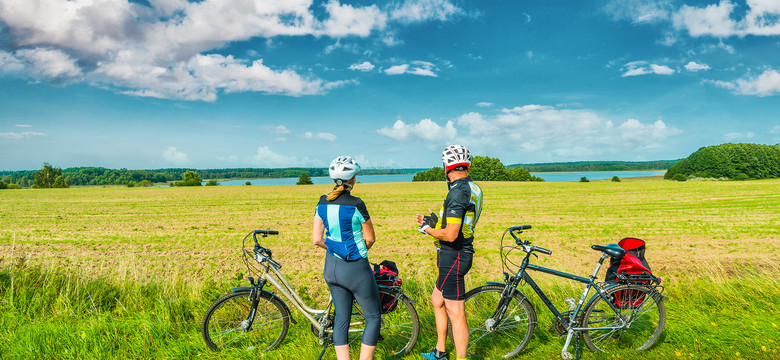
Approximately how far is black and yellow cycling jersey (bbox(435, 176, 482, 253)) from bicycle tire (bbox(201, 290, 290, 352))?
2181 mm

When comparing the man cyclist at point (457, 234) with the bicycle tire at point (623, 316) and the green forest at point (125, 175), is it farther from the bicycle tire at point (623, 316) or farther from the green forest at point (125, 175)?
the green forest at point (125, 175)

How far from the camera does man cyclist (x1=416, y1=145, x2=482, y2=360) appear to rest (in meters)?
3.82

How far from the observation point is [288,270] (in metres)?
13.3

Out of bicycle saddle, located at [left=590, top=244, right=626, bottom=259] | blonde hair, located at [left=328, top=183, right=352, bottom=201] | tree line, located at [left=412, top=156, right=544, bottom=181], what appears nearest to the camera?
blonde hair, located at [left=328, top=183, right=352, bottom=201]

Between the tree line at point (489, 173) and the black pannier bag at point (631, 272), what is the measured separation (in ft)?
396

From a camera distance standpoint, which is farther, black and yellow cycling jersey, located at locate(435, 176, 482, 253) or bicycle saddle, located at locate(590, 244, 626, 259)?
bicycle saddle, located at locate(590, 244, 626, 259)

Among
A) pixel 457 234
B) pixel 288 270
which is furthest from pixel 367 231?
pixel 288 270

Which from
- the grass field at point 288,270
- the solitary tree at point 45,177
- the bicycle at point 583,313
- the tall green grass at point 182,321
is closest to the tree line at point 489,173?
the grass field at point 288,270

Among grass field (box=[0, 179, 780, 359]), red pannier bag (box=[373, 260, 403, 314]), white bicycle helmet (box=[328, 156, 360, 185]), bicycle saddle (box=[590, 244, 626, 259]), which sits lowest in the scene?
grass field (box=[0, 179, 780, 359])

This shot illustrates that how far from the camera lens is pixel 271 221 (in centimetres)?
2891

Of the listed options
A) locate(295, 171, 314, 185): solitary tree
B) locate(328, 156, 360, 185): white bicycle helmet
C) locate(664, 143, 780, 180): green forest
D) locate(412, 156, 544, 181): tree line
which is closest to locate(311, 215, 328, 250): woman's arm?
locate(328, 156, 360, 185): white bicycle helmet

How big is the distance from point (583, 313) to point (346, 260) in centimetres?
279

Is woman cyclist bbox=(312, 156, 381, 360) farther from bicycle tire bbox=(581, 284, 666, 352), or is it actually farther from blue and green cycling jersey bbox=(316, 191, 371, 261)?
bicycle tire bbox=(581, 284, 666, 352)

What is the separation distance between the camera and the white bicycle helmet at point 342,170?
3.71 m
